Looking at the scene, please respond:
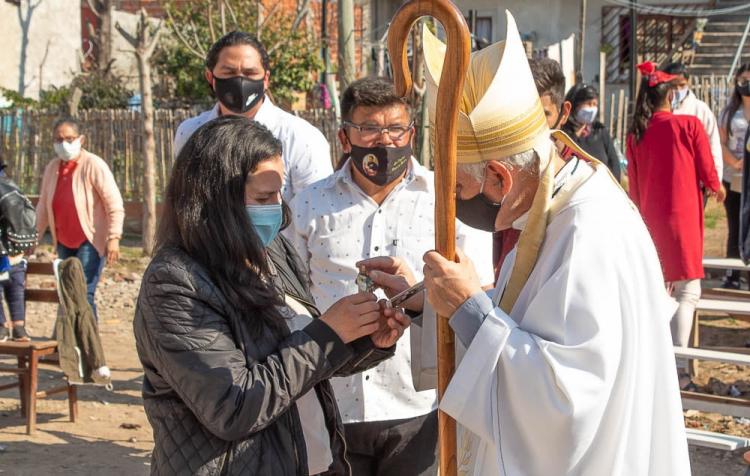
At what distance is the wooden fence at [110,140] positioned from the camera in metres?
14.8

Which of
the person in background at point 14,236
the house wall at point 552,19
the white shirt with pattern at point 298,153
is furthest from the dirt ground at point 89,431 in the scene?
the house wall at point 552,19

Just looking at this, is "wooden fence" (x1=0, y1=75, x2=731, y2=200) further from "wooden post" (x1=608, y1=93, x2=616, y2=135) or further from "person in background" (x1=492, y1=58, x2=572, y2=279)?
"person in background" (x1=492, y1=58, x2=572, y2=279)

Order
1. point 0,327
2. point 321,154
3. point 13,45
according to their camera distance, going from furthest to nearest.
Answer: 1. point 13,45
2. point 0,327
3. point 321,154

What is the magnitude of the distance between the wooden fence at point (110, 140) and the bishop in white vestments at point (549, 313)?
11.8 metres

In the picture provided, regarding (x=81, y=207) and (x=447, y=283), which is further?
(x=81, y=207)

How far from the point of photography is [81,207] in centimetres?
871

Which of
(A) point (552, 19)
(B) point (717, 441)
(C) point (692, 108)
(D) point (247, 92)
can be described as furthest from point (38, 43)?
(B) point (717, 441)

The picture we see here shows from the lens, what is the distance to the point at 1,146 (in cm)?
1573

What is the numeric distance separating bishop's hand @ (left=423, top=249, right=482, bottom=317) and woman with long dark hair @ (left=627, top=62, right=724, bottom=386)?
4.50m

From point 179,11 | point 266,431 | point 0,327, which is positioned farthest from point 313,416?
point 179,11

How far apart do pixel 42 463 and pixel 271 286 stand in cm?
421

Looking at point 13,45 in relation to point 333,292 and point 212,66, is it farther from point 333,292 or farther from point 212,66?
point 333,292

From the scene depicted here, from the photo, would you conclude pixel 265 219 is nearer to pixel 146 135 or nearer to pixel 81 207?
pixel 81 207

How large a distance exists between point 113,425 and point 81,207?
7.71ft
